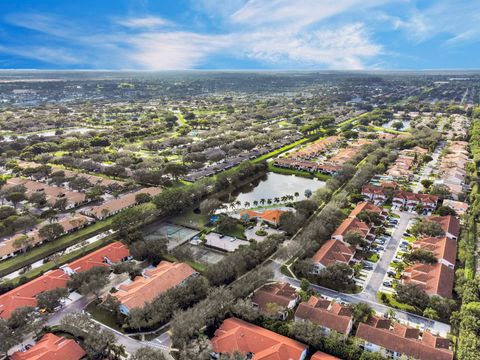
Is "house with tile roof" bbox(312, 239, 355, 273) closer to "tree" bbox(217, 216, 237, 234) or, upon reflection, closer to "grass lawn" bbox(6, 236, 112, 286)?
"tree" bbox(217, 216, 237, 234)

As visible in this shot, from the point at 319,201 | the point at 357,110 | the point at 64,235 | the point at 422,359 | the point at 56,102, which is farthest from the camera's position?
the point at 56,102

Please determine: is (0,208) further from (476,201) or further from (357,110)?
(357,110)

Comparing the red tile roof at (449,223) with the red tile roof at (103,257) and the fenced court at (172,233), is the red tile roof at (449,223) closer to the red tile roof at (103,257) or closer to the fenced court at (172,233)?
the fenced court at (172,233)

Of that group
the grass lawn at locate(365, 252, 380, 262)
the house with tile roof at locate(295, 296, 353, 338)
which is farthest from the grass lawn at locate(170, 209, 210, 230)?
the grass lawn at locate(365, 252, 380, 262)

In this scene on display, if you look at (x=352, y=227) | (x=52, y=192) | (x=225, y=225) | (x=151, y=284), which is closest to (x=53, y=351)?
(x=151, y=284)

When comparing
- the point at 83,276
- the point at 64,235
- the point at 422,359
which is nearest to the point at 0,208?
the point at 64,235

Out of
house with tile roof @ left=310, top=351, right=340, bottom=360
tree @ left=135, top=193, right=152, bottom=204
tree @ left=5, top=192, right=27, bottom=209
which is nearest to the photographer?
house with tile roof @ left=310, top=351, right=340, bottom=360
